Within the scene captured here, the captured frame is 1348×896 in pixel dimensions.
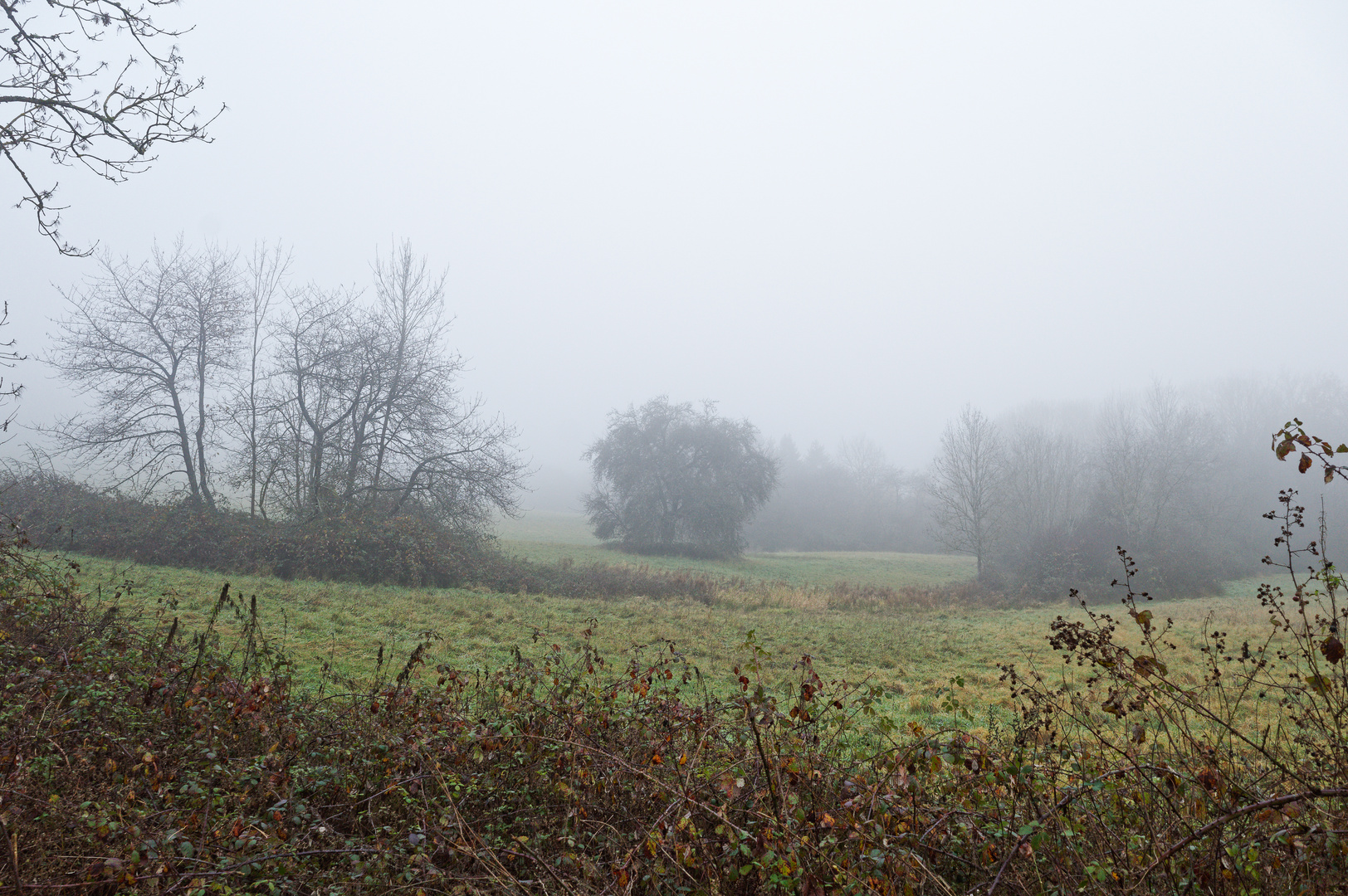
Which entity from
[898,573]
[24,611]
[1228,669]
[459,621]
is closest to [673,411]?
[898,573]

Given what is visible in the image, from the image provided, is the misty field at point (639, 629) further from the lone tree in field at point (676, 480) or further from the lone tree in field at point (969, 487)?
the lone tree in field at point (676, 480)

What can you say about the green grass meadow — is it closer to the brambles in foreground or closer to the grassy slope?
the brambles in foreground

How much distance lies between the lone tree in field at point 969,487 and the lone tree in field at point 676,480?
11.7 metres

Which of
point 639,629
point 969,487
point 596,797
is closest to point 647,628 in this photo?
point 639,629

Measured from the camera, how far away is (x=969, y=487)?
32.7 m

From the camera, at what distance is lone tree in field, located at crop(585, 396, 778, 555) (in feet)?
129

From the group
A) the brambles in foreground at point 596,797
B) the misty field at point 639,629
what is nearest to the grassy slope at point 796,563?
the misty field at point 639,629

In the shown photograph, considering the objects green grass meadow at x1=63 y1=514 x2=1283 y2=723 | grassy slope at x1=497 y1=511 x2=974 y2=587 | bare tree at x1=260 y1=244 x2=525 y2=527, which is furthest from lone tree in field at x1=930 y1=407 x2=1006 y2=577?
bare tree at x1=260 y1=244 x2=525 y2=527

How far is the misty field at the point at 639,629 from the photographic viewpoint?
29.1ft

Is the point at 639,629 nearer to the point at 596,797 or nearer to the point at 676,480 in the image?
the point at 596,797

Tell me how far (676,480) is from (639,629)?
2759 centimetres

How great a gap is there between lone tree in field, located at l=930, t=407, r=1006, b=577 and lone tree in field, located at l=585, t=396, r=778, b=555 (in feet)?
38.4

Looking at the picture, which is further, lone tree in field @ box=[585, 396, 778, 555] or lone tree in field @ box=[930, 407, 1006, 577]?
lone tree in field @ box=[585, 396, 778, 555]

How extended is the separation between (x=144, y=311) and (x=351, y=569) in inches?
388
